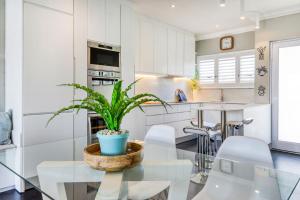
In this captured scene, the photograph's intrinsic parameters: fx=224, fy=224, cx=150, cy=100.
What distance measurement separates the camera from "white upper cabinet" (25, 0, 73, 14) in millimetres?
2657

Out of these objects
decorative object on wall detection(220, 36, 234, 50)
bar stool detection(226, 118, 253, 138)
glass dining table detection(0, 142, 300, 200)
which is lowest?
glass dining table detection(0, 142, 300, 200)

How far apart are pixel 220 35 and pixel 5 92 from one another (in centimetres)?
487

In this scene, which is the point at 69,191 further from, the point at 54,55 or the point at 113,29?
the point at 113,29

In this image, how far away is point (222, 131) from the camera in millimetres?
3250

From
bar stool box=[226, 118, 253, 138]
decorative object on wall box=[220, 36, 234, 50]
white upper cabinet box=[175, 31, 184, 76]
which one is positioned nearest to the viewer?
bar stool box=[226, 118, 253, 138]

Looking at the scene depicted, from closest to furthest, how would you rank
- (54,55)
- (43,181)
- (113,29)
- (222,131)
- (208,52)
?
1. (43,181)
2. (54,55)
3. (222,131)
4. (113,29)
5. (208,52)

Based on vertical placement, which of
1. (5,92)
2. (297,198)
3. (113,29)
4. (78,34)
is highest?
(113,29)

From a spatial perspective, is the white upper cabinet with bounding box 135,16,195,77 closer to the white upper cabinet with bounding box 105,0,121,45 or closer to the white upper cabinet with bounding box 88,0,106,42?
the white upper cabinet with bounding box 105,0,121,45

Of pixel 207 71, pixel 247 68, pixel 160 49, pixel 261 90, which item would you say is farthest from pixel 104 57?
pixel 247 68

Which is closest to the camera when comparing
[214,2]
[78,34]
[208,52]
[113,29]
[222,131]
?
[78,34]

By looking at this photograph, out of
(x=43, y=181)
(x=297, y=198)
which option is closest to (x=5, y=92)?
(x=43, y=181)

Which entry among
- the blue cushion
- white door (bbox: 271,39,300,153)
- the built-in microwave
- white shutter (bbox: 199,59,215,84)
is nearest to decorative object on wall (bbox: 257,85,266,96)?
white door (bbox: 271,39,300,153)

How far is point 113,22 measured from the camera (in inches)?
138

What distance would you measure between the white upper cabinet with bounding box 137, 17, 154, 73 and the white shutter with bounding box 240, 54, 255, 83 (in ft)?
7.39
